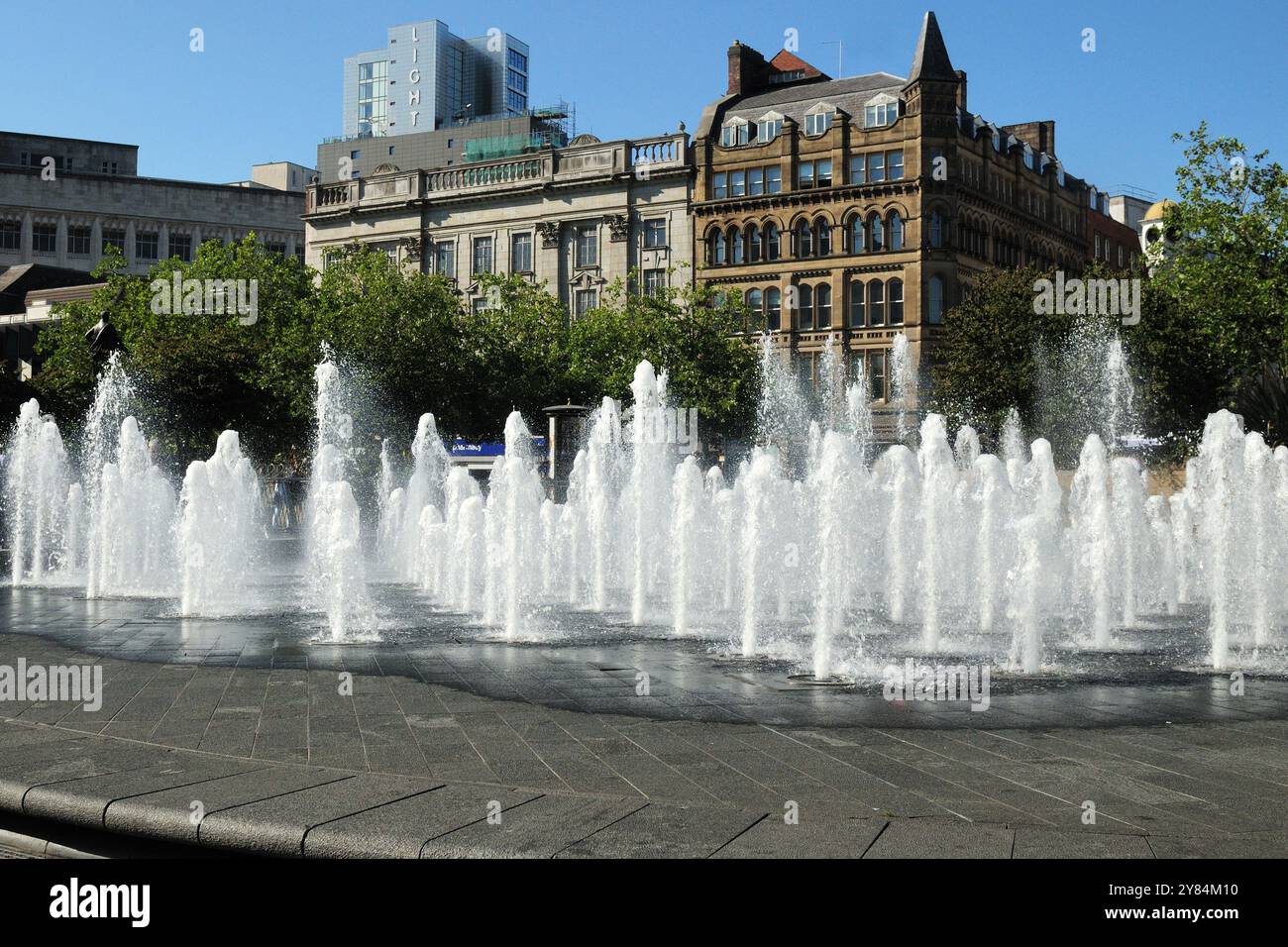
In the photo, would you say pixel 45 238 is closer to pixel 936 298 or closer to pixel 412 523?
pixel 936 298

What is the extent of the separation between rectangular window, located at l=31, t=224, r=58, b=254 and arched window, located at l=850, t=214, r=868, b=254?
61.6 metres

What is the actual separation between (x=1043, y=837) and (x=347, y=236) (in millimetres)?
65295

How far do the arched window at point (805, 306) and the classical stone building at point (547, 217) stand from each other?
532 cm

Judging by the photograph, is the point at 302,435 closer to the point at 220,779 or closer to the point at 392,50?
the point at 220,779

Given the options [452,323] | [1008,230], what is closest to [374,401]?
[452,323]

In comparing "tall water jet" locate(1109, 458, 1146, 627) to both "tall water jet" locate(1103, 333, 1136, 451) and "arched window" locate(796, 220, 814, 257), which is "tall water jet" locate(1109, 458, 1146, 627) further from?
"arched window" locate(796, 220, 814, 257)

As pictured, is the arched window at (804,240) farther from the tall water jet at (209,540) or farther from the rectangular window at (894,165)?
the tall water jet at (209,540)

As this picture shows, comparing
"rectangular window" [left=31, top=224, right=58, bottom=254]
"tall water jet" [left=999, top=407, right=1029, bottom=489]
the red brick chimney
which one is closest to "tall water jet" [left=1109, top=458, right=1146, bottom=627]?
"tall water jet" [left=999, top=407, right=1029, bottom=489]

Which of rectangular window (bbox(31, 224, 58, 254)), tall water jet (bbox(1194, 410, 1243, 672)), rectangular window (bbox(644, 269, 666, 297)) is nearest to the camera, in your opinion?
tall water jet (bbox(1194, 410, 1243, 672))

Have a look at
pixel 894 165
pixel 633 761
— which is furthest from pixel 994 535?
pixel 894 165

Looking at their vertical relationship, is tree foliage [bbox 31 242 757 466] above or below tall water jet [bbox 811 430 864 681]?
above

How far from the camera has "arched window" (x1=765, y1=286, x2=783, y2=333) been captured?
2215 inches

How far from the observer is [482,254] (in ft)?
206

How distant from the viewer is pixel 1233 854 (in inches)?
198
